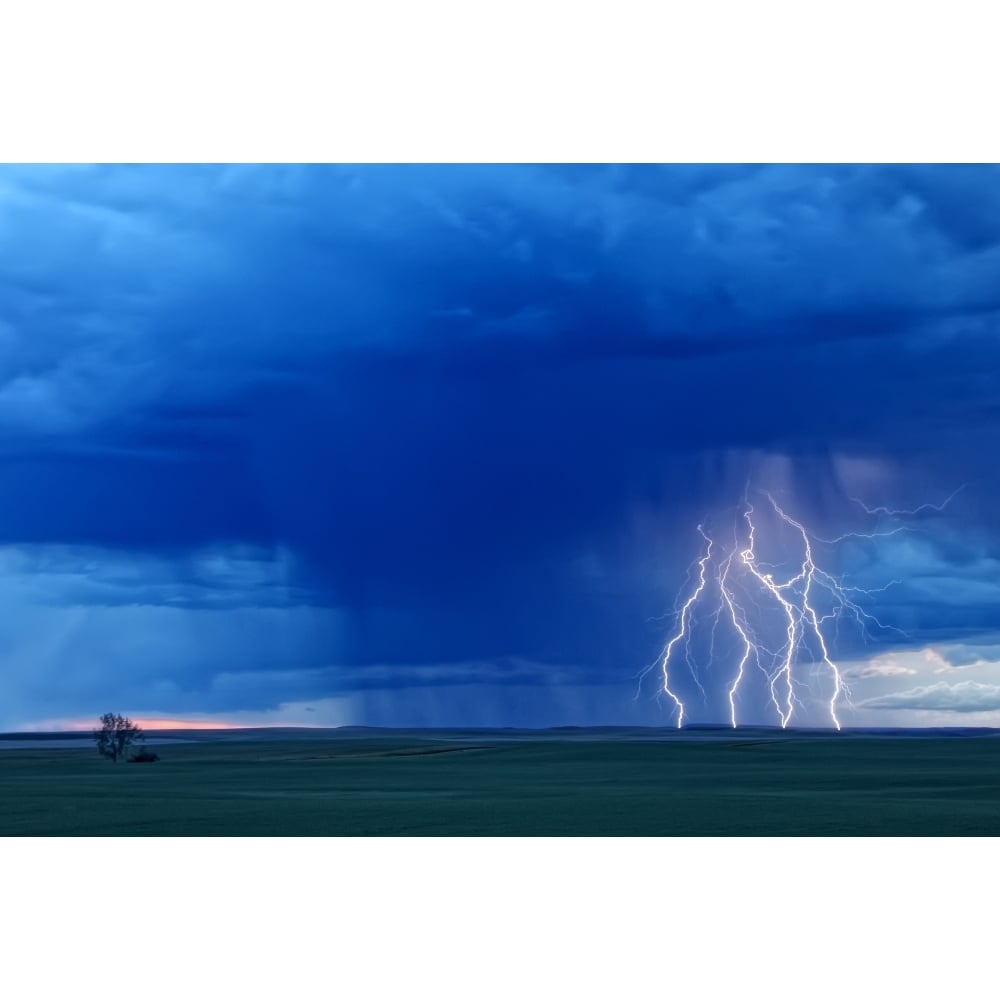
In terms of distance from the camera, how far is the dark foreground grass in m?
19.8

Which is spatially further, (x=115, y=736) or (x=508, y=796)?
(x=115, y=736)

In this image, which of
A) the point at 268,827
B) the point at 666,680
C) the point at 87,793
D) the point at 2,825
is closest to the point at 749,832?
the point at 268,827

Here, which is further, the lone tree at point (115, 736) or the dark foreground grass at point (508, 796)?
the lone tree at point (115, 736)

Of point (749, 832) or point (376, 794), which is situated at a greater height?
point (376, 794)

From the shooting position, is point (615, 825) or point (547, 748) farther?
point (547, 748)

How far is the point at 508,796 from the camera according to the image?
25203 mm

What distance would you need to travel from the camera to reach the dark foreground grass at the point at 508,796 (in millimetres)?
19812

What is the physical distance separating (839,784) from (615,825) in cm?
1084

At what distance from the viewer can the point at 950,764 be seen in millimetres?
37875

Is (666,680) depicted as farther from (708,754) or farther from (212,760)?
(212,760)

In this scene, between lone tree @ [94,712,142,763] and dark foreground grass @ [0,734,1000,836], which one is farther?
lone tree @ [94,712,142,763]

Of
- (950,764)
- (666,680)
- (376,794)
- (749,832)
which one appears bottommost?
(749,832)

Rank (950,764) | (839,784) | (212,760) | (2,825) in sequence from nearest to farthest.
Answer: (2,825)
(839,784)
(950,764)
(212,760)

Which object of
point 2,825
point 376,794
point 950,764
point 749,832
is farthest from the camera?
point 950,764
